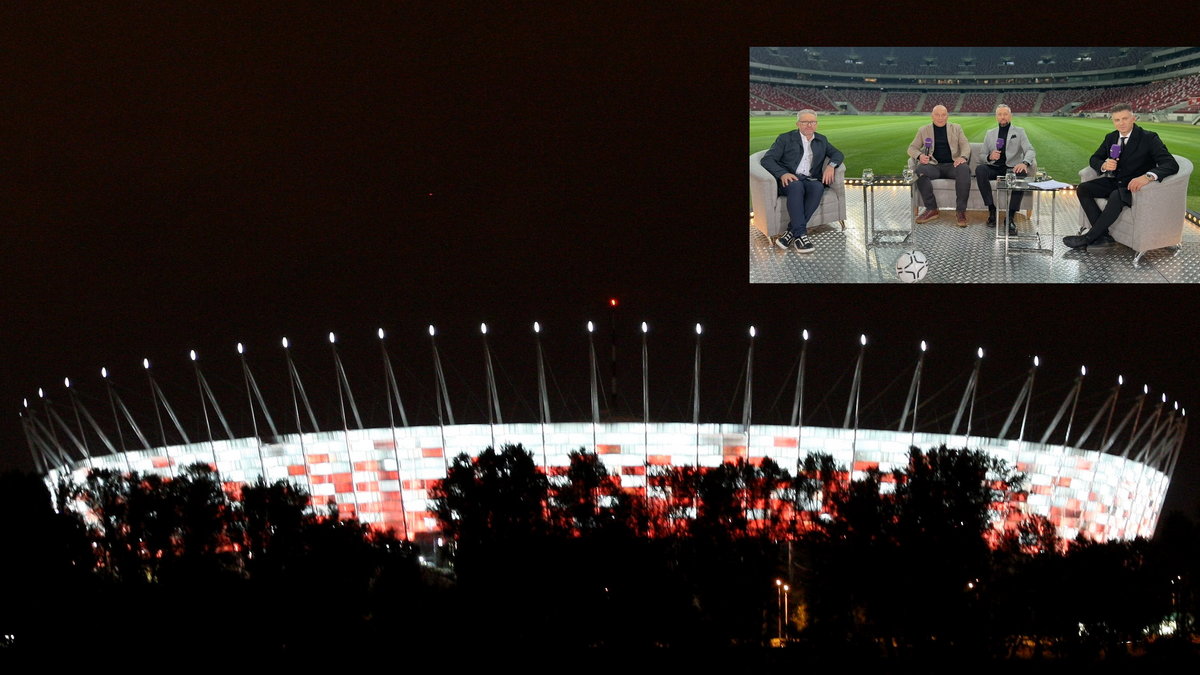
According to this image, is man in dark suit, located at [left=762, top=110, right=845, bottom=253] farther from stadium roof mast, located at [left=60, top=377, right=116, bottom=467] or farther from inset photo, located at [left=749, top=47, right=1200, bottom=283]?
stadium roof mast, located at [left=60, top=377, right=116, bottom=467]

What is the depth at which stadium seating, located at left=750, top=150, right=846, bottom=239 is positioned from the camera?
105 ft

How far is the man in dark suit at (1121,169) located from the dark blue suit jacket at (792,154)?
558 centimetres

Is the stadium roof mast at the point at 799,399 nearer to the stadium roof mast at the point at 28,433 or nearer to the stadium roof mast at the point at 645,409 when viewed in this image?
the stadium roof mast at the point at 645,409

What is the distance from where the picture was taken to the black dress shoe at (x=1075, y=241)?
31.5 meters

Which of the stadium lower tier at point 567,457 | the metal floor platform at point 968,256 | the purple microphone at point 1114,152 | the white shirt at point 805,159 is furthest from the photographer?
the stadium lower tier at point 567,457

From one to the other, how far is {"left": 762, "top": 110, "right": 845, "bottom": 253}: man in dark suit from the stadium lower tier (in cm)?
637

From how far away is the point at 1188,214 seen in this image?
31.2m

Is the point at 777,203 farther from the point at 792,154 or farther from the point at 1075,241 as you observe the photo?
the point at 1075,241

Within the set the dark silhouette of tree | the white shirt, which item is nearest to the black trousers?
the white shirt

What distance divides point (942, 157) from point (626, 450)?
1149 cm

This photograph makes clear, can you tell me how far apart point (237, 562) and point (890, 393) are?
18.6 m

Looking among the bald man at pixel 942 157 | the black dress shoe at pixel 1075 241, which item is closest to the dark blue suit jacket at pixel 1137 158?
the black dress shoe at pixel 1075 241

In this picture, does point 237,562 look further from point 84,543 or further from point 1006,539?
point 1006,539

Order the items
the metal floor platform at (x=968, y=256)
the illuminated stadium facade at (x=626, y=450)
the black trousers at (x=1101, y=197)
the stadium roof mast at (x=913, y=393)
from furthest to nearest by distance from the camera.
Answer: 1. the illuminated stadium facade at (x=626, y=450)
2. the stadium roof mast at (x=913, y=393)
3. the metal floor platform at (x=968, y=256)
4. the black trousers at (x=1101, y=197)
